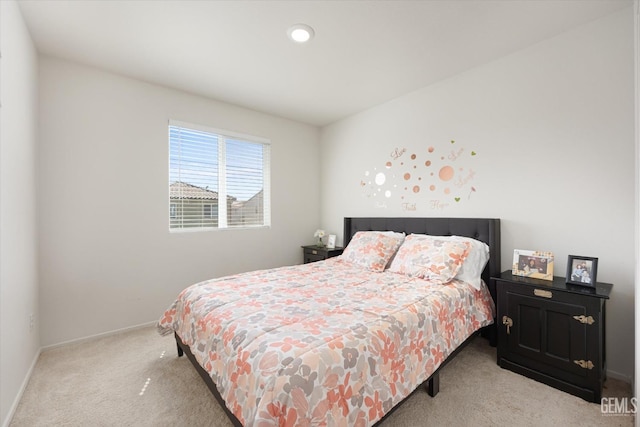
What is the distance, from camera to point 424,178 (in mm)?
3037

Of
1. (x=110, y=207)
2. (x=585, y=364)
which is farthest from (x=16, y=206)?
(x=585, y=364)

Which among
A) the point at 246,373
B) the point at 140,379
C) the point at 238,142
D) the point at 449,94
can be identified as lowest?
the point at 140,379

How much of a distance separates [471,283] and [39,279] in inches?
141

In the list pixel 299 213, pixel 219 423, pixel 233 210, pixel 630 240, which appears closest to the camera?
pixel 219 423

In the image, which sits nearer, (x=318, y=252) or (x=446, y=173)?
(x=446, y=173)

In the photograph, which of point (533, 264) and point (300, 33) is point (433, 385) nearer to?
point (533, 264)

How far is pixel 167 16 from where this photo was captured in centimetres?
192

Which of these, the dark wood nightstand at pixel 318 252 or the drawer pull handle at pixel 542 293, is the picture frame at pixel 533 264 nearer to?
the drawer pull handle at pixel 542 293

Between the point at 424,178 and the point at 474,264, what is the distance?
109 cm

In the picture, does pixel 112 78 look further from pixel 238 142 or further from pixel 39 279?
pixel 39 279

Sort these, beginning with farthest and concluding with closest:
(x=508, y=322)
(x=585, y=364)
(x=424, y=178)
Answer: (x=424, y=178) → (x=508, y=322) → (x=585, y=364)

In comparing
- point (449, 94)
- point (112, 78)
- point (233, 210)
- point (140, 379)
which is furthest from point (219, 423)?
point (449, 94)

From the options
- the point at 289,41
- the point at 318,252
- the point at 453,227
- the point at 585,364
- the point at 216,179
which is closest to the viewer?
the point at 585,364

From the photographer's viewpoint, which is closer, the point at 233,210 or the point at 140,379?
the point at 140,379
